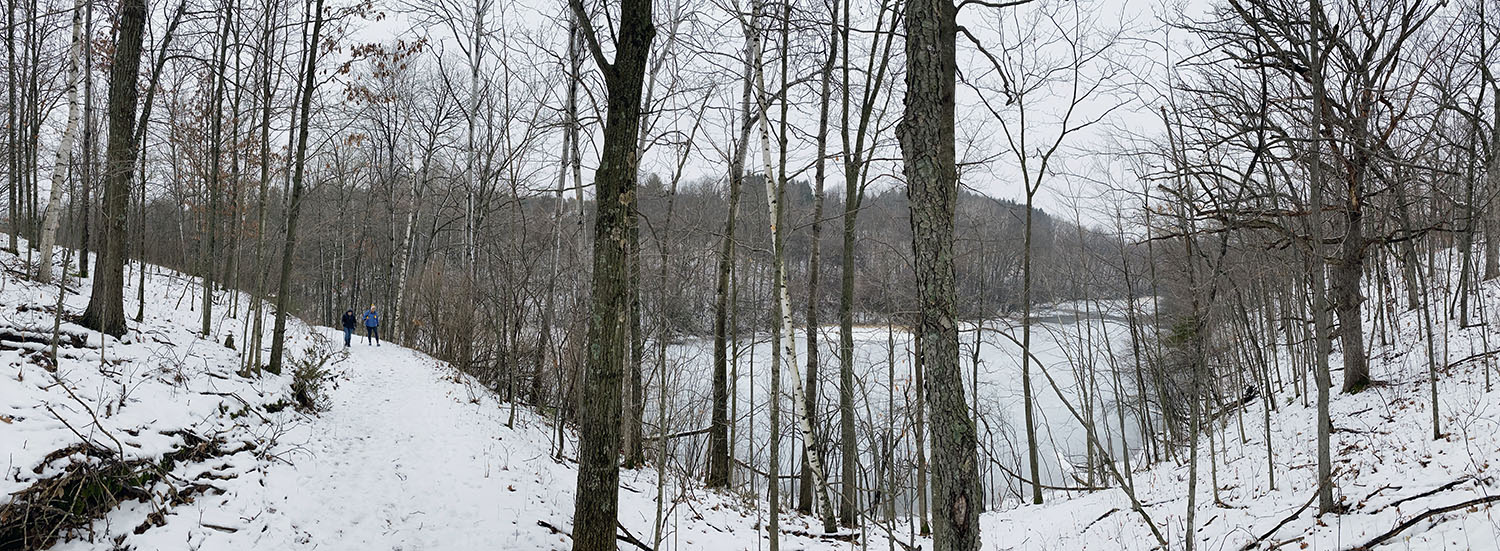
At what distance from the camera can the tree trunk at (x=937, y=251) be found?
3.68 meters

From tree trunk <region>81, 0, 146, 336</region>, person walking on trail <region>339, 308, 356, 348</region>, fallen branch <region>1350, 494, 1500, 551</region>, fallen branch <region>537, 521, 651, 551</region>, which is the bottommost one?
fallen branch <region>537, 521, 651, 551</region>

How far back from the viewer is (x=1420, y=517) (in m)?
4.94

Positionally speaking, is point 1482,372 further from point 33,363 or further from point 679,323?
point 33,363

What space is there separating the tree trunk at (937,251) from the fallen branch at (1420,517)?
391 centimetres

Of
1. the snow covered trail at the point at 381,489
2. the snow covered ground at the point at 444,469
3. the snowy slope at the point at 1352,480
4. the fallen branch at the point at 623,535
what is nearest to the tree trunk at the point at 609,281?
the snow covered ground at the point at 444,469

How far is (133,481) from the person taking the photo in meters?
4.98

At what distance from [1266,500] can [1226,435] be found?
5.65 meters

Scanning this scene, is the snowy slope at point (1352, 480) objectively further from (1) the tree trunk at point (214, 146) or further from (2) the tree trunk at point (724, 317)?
(1) the tree trunk at point (214, 146)

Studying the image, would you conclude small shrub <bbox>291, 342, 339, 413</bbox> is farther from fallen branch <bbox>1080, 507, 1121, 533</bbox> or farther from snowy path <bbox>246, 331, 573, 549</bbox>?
fallen branch <bbox>1080, 507, 1121, 533</bbox>

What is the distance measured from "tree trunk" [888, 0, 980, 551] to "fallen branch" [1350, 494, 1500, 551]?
391 cm

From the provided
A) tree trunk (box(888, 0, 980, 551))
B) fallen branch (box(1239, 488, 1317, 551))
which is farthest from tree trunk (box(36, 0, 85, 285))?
fallen branch (box(1239, 488, 1317, 551))

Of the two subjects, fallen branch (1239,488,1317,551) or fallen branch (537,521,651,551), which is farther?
fallen branch (537,521,651,551)

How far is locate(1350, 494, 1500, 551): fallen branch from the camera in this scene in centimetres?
477

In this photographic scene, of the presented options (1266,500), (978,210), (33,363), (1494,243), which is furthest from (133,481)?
(1494,243)
